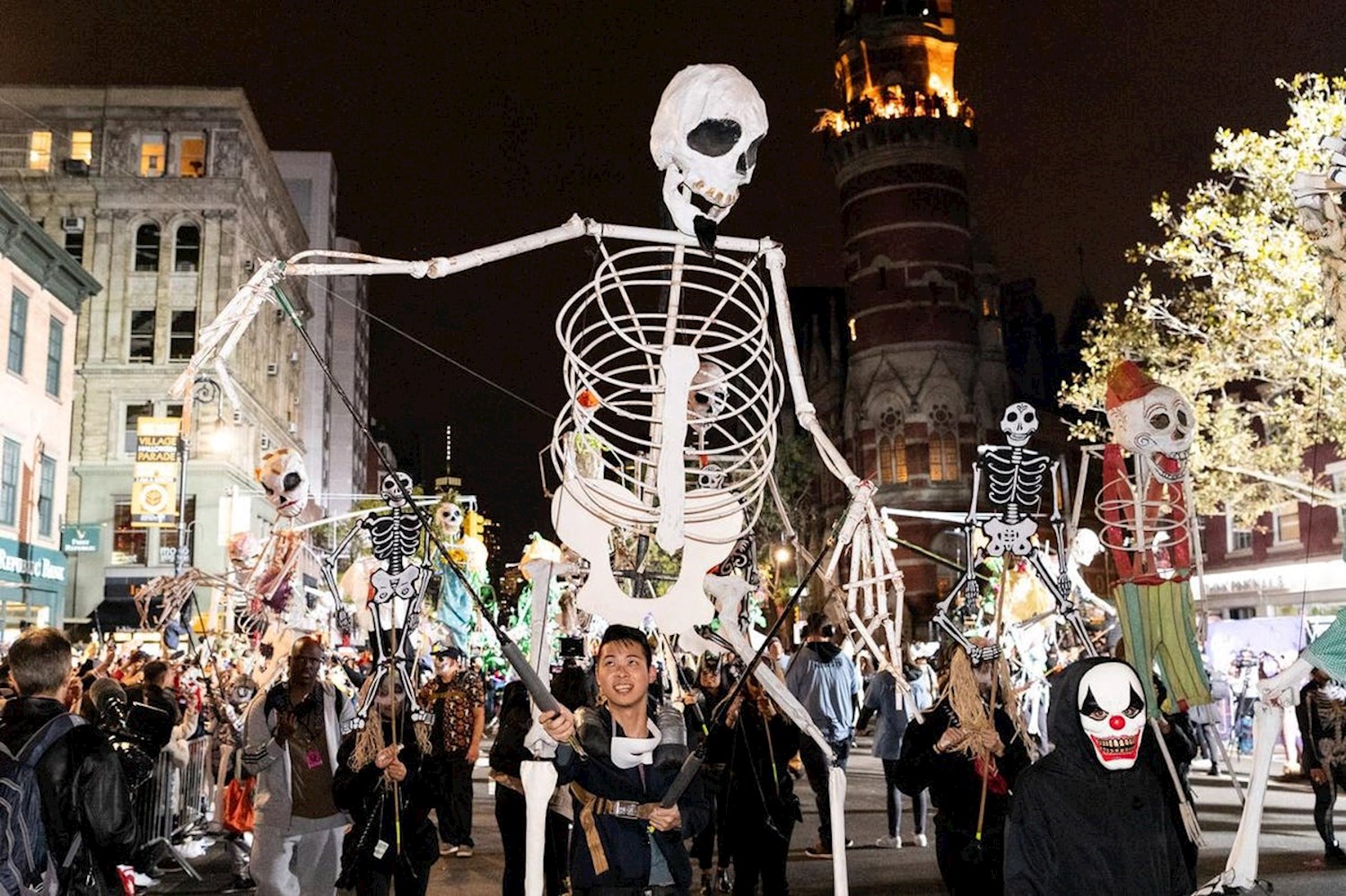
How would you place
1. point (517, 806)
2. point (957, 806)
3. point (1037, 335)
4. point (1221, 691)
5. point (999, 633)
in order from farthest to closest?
1. point (1037, 335)
2. point (1221, 691)
3. point (517, 806)
4. point (957, 806)
5. point (999, 633)

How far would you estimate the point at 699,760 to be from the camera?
5.09 m

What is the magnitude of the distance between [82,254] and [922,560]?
33761 mm

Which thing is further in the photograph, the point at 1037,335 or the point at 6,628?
the point at 1037,335

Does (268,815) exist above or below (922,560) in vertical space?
below

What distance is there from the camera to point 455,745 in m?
8.70

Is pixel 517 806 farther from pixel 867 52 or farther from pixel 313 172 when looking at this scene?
pixel 313 172

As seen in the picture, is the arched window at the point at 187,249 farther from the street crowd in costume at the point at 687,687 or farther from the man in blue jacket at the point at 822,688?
the man in blue jacket at the point at 822,688

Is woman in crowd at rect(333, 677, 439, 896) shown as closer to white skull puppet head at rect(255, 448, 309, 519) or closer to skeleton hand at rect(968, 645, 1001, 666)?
white skull puppet head at rect(255, 448, 309, 519)

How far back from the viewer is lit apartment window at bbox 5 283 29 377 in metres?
28.2

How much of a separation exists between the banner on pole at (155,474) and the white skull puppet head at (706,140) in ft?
93.4

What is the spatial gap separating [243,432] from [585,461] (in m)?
43.6

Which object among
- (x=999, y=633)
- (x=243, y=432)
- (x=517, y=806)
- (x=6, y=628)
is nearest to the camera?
(x=999, y=633)

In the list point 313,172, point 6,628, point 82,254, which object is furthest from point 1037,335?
point 6,628

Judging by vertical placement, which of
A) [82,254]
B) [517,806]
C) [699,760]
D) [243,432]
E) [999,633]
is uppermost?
[82,254]
